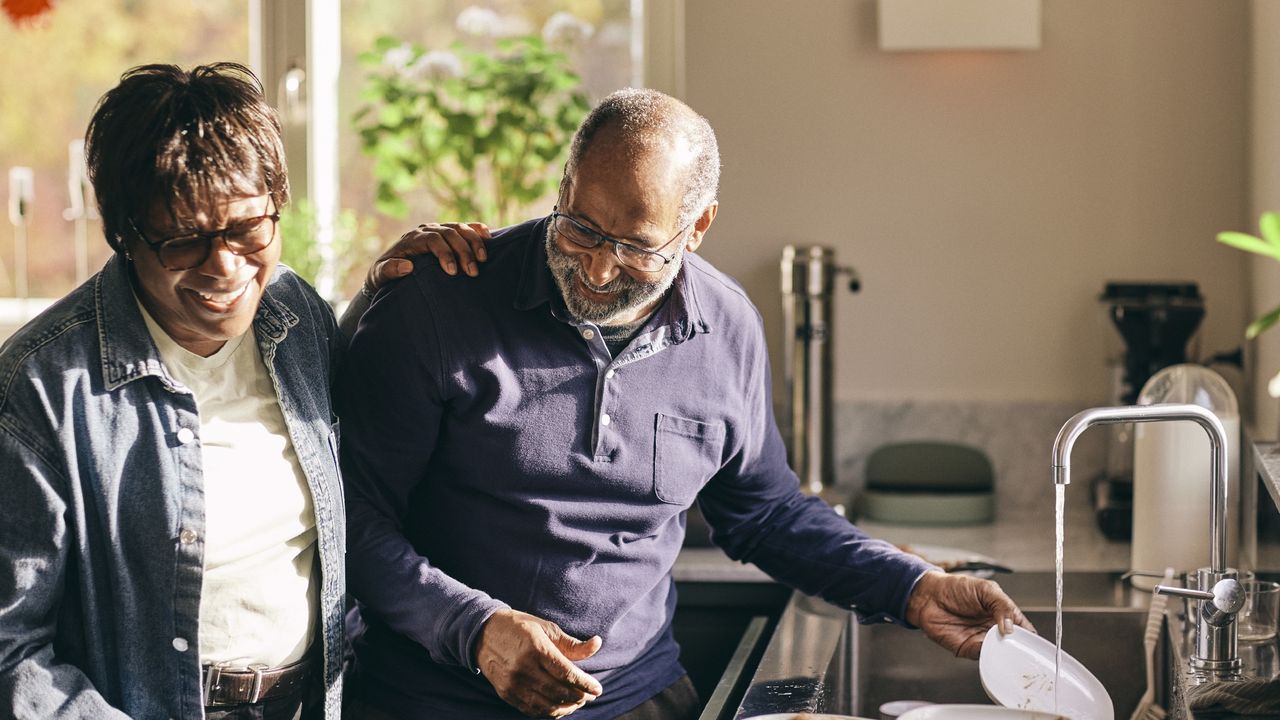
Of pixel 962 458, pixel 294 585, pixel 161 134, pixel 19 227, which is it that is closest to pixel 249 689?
pixel 294 585

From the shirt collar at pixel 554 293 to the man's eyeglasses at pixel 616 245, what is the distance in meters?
0.08

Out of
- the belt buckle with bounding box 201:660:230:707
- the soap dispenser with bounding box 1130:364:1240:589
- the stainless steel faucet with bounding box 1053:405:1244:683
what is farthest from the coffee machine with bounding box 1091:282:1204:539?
the belt buckle with bounding box 201:660:230:707

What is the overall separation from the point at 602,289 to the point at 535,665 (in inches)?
16.8

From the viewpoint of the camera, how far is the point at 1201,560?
1961 millimetres

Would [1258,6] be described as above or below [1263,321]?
above

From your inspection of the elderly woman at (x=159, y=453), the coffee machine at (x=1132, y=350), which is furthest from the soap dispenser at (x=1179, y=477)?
the elderly woman at (x=159, y=453)

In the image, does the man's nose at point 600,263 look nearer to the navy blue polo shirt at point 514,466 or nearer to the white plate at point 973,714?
the navy blue polo shirt at point 514,466

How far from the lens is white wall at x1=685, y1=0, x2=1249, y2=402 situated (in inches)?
97.7

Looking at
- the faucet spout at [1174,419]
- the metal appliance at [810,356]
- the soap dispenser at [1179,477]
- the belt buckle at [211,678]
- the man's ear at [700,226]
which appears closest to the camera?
the belt buckle at [211,678]

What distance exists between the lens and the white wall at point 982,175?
2482 millimetres

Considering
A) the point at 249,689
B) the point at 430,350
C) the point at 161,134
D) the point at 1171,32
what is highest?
the point at 1171,32

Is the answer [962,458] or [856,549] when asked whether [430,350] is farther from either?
[962,458]

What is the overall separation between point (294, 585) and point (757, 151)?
1.47 metres

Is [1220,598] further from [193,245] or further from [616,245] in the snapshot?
[193,245]
